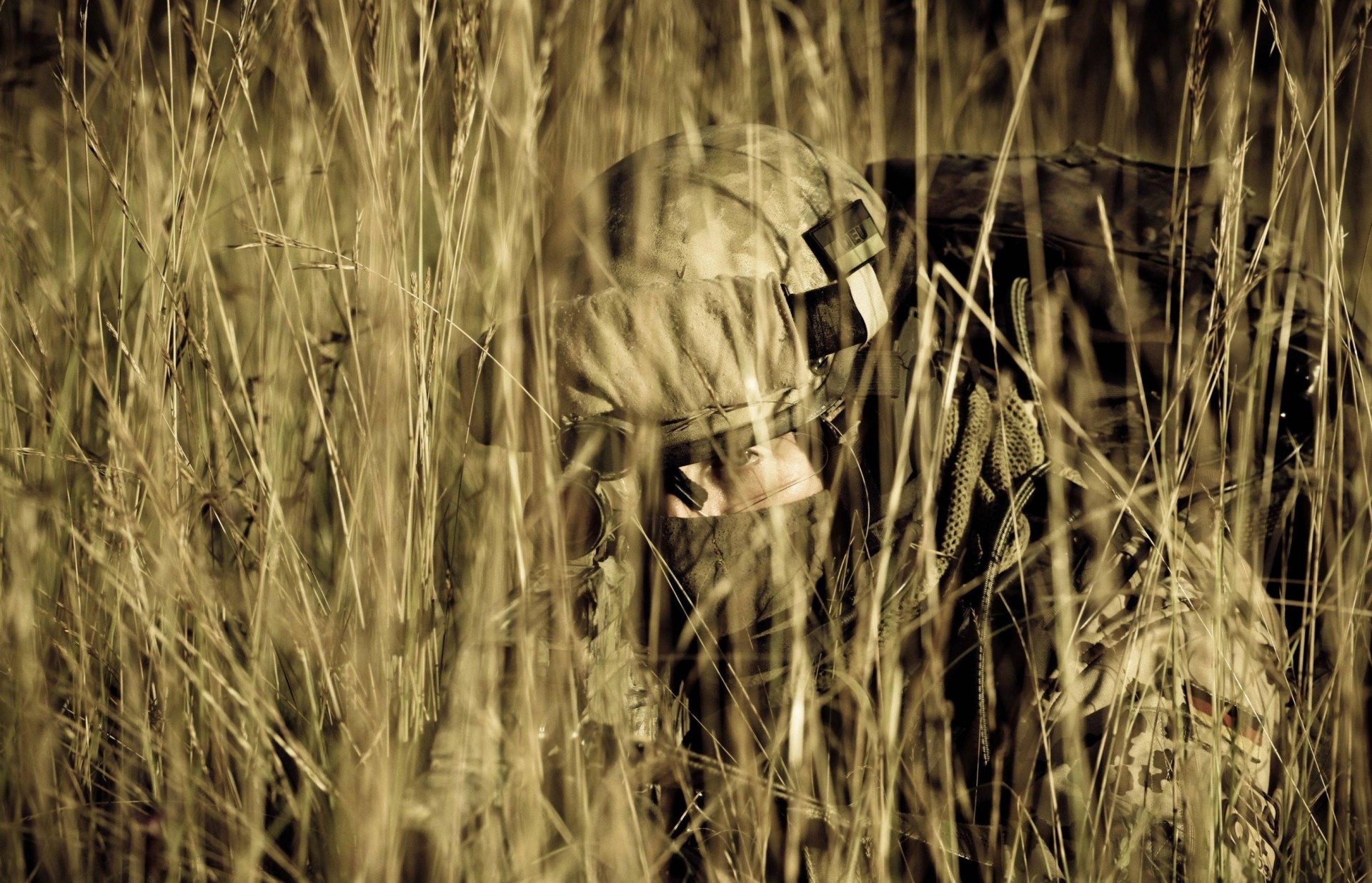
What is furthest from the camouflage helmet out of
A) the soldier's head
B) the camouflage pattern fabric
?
the camouflage pattern fabric

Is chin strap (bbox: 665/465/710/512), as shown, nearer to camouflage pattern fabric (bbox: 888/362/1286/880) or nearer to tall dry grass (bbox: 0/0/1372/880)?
tall dry grass (bbox: 0/0/1372/880)

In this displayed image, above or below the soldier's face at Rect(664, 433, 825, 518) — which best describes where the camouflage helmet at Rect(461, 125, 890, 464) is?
A: above

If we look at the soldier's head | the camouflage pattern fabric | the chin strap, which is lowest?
the camouflage pattern fabric

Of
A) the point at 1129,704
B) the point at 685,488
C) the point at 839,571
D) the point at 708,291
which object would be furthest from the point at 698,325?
the point at 1129,704

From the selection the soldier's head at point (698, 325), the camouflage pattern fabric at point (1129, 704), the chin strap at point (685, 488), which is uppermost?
the soldier's head at point (698, 325)

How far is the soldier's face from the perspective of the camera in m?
1.19

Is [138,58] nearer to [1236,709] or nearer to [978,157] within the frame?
[978,157]

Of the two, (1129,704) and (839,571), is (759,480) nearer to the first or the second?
(839,571)

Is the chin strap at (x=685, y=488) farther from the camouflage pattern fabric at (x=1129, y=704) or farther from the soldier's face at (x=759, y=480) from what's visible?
the camouflage pattern fabric at (x=1129, y=704)

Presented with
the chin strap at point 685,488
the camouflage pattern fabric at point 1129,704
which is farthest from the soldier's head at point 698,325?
the camouflage pattern fabric at point 1129,704

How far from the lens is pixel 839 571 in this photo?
3.97ft

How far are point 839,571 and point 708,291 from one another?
413 millimetres

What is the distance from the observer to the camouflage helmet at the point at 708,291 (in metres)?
1.10

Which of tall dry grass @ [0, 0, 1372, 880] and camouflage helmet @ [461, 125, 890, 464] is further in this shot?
camouflage helmet @ [461, 125, 890, 464]
